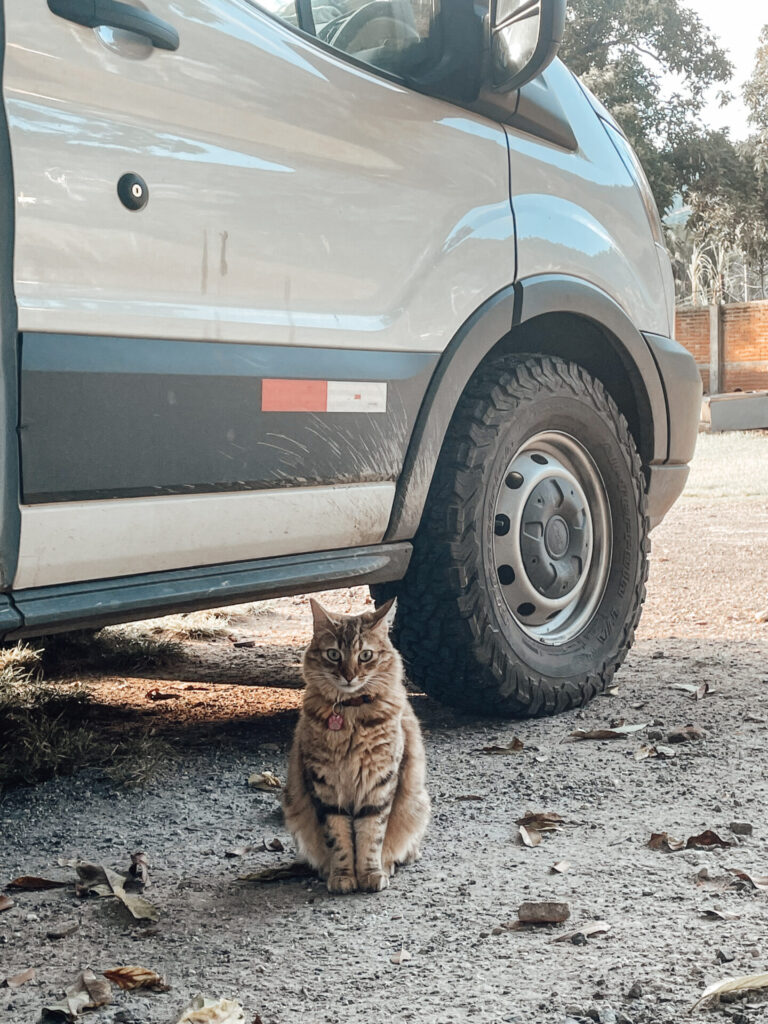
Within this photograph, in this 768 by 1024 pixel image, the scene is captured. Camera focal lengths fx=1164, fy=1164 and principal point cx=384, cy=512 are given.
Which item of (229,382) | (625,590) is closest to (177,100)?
(229,382)

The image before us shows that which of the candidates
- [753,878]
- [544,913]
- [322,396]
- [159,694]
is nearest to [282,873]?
[544,913]

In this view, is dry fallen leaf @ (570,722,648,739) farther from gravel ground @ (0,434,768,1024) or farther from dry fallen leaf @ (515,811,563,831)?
dry fallen leaf @ (515,811,563,831)

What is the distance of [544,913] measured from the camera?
2236 millimetres

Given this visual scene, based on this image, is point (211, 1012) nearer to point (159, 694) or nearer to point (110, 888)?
point (110, 888)

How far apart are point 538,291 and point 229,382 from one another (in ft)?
4.11

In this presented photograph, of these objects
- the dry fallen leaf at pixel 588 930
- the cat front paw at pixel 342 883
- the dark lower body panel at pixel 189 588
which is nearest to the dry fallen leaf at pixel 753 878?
the dry fallen leaf at pixel 588 930

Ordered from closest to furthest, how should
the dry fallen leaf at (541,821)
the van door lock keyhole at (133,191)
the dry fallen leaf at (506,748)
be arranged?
the van door lock keyhole at (133,191) → the dry fallen leaf at (541,821) → the dry fallen leaf at (506,748)

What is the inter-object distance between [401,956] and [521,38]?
2.44 meters

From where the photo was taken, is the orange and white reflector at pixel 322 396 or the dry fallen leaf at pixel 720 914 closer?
the dry fallen leaf at pixel 720 914

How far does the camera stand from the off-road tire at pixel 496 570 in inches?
137

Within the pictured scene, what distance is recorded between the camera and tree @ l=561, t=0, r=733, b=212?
68.6 ft

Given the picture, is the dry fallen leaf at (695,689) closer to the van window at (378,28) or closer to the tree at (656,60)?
the van window at (378,28)

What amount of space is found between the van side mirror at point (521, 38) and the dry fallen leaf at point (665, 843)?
204 cm

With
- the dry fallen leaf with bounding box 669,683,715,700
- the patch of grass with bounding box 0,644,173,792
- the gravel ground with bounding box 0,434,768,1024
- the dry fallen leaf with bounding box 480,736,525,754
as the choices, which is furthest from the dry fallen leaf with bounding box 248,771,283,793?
the dry fallen leaf with bounding box 669,683,715,700
